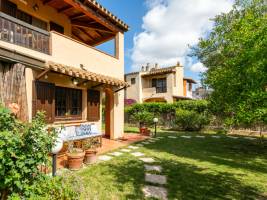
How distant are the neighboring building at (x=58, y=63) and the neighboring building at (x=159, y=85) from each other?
712 inches

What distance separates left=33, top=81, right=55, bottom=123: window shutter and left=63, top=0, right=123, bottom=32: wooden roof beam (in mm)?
3511

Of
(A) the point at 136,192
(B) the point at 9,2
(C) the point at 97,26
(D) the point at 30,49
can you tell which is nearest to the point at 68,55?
(D) the point at 30,49

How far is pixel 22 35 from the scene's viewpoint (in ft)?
23.3

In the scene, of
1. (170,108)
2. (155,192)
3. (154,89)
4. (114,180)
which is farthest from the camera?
(154,89)

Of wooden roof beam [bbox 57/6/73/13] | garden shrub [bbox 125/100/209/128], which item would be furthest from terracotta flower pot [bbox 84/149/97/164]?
garden shrub [bbox 125/100/209/128]

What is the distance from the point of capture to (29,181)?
11.0 ft

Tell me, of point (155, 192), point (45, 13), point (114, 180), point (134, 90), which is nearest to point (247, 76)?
point (155, 192)

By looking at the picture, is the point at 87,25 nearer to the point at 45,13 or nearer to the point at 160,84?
the point at 45,13

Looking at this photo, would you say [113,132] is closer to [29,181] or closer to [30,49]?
[30,49]

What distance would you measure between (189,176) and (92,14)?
816 cm

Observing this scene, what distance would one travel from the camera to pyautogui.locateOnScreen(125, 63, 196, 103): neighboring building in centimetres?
3089

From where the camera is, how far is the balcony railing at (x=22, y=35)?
6.43 m

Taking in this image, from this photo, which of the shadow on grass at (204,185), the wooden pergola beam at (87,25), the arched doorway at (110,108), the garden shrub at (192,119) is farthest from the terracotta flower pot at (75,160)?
the garden shrub at (192,119)

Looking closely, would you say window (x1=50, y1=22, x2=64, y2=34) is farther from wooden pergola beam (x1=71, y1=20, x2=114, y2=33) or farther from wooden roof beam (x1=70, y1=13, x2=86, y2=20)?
wooden pergola beam (x1=71, y1=20, x2=114, y2=33)
